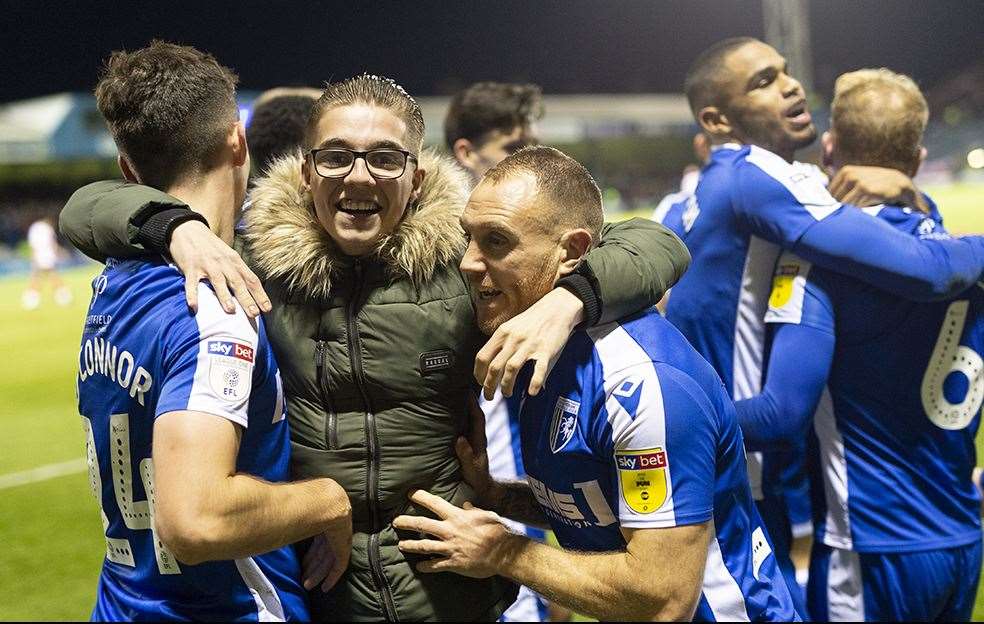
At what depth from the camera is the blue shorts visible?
8.83 feet

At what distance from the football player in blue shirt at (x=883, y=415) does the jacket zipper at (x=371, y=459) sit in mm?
1070

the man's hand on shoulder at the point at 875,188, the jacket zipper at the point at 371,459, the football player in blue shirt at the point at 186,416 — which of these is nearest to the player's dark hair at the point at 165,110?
the football player in blue shirt at the point at 186,416

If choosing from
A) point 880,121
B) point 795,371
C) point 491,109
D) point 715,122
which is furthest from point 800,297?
point 491,109

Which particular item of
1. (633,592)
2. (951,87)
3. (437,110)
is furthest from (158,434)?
(951,87)

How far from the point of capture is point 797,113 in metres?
3.13

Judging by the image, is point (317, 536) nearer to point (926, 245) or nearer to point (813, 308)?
point (813, 308)

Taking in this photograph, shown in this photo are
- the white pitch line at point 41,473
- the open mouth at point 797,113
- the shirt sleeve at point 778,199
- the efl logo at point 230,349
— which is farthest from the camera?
the white pitch line at point 41,473

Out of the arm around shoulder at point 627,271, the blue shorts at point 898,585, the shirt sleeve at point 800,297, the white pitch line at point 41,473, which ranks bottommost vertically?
the white pitch line at point 41,473

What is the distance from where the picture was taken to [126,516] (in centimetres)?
193

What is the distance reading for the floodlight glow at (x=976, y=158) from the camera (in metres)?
22.2

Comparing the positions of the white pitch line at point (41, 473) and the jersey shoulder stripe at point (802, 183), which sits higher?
the jersey shoulder stripe at point (802, 183)

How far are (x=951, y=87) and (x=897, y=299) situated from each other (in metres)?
26.4

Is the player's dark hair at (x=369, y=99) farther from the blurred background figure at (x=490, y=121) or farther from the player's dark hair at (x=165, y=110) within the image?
the blurred background figure at (x=490, y=121)

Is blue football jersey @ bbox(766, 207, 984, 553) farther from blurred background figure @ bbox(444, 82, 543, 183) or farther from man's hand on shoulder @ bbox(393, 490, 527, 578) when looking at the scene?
blurred background figure @ bbox(444, 82, 543, 183)
